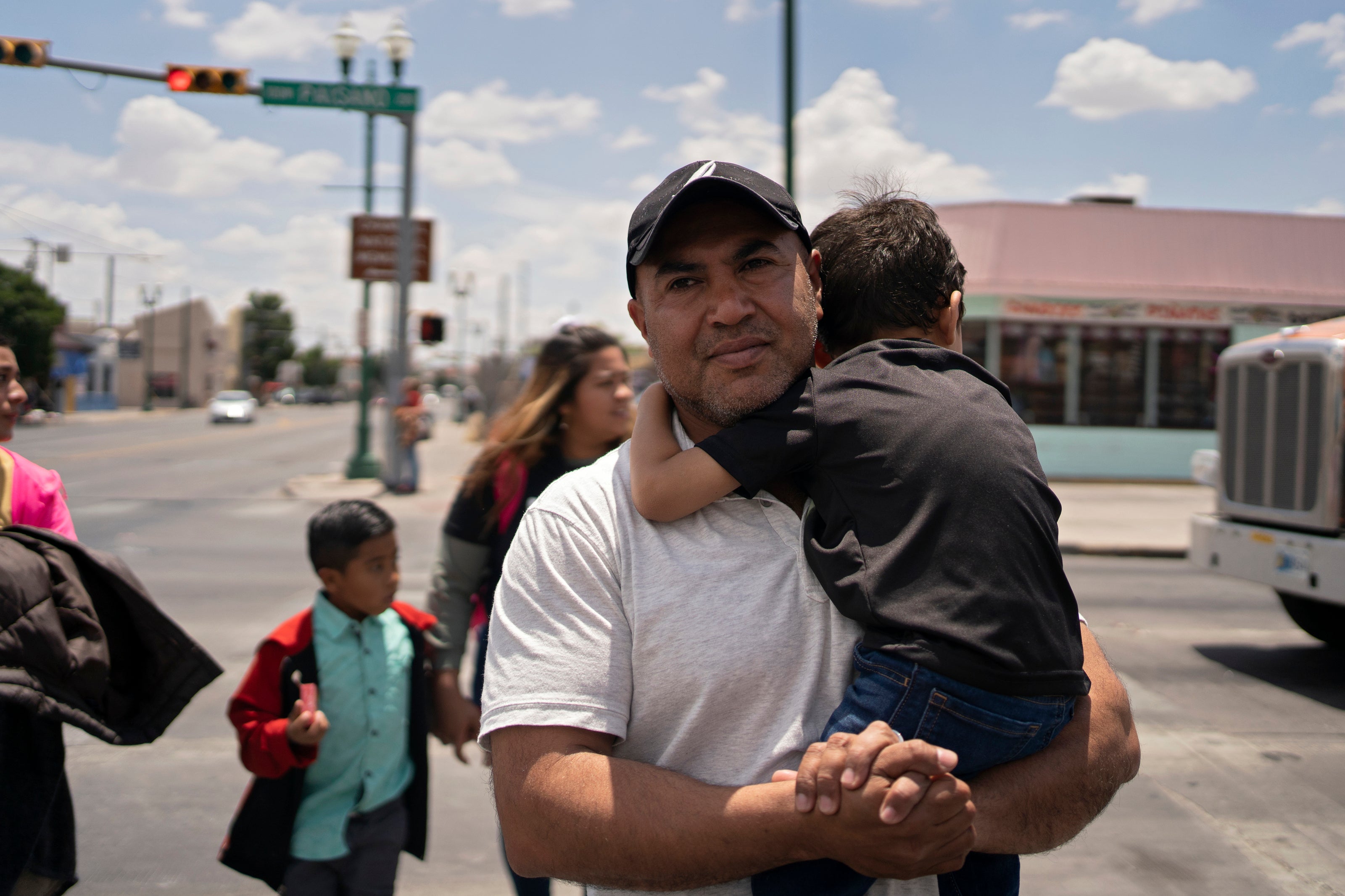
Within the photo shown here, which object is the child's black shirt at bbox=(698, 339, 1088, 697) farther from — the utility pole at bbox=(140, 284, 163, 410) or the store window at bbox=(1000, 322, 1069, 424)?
the utility pole at bbox=(140, 284, 163, 410)

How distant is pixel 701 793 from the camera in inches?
56.7

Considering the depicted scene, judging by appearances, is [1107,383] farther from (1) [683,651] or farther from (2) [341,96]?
(1) [683,651]

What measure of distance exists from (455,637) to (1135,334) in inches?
834

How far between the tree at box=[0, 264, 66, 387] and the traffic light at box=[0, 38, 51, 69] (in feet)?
111

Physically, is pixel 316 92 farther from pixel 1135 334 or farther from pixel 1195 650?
pixel 1135 334

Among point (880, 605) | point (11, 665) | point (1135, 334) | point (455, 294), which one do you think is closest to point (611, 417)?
point (11, 665)

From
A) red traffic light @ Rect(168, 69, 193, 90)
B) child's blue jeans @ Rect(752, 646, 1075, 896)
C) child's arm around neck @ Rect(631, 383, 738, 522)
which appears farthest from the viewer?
red traffic light @ Rect(168, 69, 193, 90)

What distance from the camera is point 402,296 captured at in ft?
59.4

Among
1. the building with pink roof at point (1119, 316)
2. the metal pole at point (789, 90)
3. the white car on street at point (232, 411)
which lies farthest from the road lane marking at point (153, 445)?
the building with pink roof at point (1119, 316)

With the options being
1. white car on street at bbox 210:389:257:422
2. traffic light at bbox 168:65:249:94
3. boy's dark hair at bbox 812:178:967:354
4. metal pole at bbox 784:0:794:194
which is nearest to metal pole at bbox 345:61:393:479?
traffic light at bbox 168:65:249:94

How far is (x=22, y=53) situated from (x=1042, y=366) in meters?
18.1

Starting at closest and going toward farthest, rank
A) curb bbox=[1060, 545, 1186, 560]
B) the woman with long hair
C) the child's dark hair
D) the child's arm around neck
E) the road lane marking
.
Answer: the child's arm around neck
the child's dark hair
the woman with long hair
curb bbox=[1060, 545, 1186, 560]
the road lane marking

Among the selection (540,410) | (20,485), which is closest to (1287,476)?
(540,410)

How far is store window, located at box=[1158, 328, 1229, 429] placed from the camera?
70.7 feet
